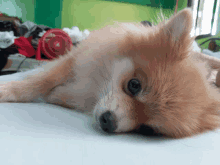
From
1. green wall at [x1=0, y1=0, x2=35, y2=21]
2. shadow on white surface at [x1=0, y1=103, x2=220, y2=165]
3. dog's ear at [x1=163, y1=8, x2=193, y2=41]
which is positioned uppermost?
green wall at [x1=0, y1=0, x2=35, y2=21]

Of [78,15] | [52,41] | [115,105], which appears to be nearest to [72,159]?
[115,105]

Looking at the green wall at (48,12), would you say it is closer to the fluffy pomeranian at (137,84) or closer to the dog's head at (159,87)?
the fluffy pomeranian at (137,84)

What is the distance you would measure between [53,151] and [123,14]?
728cm

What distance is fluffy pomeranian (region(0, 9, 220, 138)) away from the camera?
1001mm

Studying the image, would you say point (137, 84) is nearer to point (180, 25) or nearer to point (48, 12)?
point (180, 25)

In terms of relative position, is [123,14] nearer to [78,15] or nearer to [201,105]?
[78,15]

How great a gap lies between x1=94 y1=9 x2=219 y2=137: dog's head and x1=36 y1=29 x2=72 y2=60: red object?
2.11 meters

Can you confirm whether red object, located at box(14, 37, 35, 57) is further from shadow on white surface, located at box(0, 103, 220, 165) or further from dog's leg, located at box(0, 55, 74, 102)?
shadow on white surface, located at box(0, 103, 220, 165)

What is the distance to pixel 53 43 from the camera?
315 centimetres

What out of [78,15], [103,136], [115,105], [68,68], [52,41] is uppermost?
[78,15]

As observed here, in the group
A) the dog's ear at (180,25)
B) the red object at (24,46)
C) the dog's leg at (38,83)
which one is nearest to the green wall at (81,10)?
the red object at (24,46)

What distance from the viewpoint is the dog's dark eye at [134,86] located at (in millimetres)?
1074

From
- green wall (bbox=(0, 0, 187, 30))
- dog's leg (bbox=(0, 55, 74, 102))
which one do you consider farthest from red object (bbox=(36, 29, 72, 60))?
green wall (bbox=(0, 0, 187, 30))

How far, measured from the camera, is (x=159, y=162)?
69 cm
